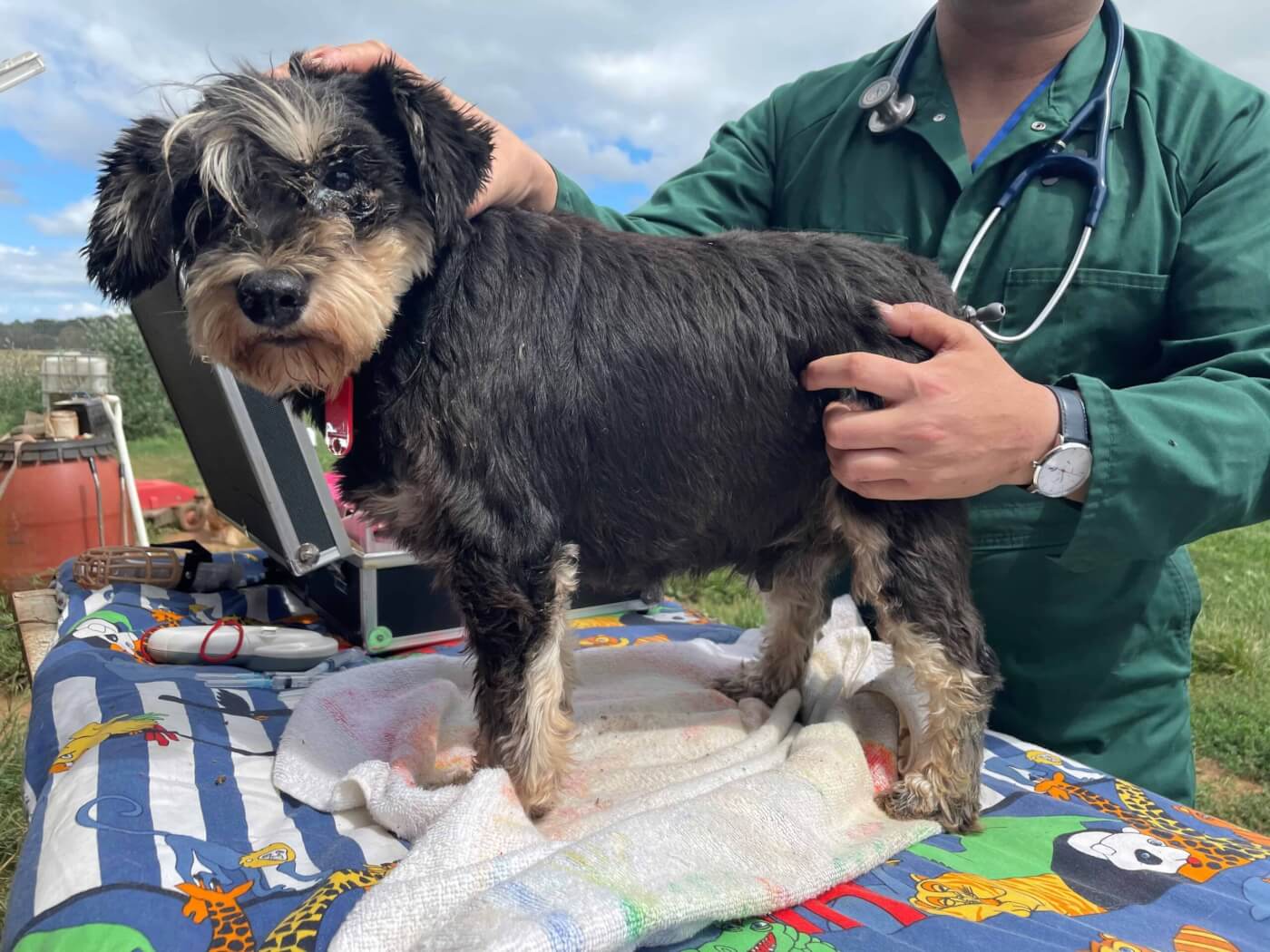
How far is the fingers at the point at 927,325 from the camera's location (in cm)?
239

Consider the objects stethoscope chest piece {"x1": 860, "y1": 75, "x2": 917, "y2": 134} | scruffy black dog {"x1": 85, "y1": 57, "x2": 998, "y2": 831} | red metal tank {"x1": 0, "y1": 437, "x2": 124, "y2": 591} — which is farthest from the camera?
red metal tank {"x1": 0, "y1": 437, "x2": 124, "y2": 591}

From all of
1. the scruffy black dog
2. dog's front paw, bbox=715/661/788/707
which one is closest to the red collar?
the scruffy black dog

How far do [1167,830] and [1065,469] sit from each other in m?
1.17

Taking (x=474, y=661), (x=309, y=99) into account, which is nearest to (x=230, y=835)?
(x=474, y=661)

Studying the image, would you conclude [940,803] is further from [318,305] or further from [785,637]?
[318,305]

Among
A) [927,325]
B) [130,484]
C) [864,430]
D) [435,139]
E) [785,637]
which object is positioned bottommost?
[785,637]

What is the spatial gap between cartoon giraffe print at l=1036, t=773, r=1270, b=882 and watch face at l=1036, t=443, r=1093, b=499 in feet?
3.49

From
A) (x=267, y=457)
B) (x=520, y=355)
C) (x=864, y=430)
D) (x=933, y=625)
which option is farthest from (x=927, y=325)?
(x=267, y=457)

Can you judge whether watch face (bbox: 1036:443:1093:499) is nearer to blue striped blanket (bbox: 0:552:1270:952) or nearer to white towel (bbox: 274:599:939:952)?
white towel (bbox: 274:599:939:952)

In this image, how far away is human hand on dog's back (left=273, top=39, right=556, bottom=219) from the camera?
2555mm

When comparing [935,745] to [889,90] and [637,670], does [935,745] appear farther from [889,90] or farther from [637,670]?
[889,90]

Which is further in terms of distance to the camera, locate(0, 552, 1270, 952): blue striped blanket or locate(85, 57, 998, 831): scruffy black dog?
locate(85, 57, 998, 831): scruffy black dog

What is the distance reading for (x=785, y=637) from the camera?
3.37 metres

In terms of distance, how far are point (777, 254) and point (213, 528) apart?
23.5 feet
